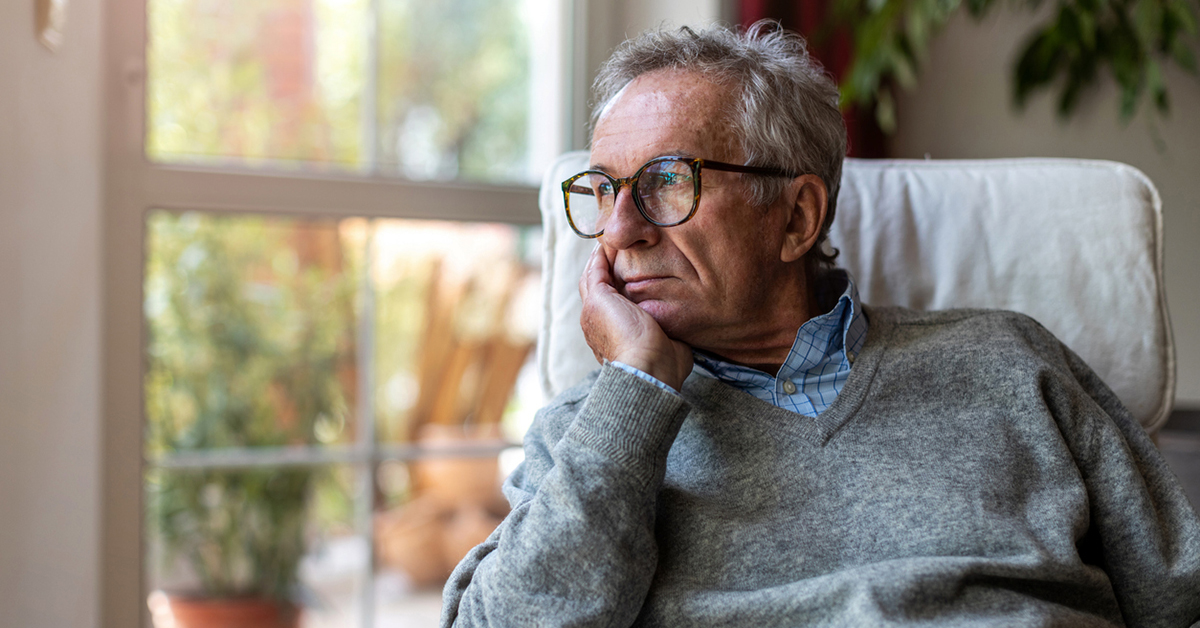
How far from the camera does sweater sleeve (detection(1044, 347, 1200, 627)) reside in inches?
42.4

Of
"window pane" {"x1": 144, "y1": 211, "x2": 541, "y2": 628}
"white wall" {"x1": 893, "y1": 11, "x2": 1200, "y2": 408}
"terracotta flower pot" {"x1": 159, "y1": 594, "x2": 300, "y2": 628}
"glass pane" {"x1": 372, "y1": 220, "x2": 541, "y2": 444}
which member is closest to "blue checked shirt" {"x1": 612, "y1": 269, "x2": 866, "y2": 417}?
"glass pane" {"x1": 372, "y1": 220, "x2": 541, "y2": 444}

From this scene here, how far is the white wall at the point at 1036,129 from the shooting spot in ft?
7.91

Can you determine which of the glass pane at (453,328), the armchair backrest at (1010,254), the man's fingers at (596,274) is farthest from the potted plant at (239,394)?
the man's fingers at (596,274)

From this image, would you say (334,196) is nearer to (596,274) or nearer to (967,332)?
(596,274)

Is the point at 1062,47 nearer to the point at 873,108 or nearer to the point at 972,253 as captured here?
the point at 873,108

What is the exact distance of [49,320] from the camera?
4.28 feet

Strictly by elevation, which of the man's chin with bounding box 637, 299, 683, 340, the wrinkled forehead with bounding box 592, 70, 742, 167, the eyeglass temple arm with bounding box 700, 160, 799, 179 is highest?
the wrinkled forehead with bounding box 592, 70, 742, 167

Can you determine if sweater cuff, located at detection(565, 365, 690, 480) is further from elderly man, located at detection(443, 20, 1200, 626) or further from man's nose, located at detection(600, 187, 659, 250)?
man's nose, located at detection(600, 187, 659, 250)

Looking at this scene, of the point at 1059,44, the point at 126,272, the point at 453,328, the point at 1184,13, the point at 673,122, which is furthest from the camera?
the point at 1059,44

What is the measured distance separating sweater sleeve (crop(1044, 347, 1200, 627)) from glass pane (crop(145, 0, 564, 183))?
4.32 feet

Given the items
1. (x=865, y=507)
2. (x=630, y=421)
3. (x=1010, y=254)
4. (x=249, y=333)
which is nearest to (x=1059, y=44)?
(x=1010, y=254)

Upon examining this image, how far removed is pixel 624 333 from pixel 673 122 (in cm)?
28

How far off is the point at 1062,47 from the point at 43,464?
2479mm

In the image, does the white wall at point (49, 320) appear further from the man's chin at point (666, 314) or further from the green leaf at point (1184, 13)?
the green leaf at point (1184, 13)
